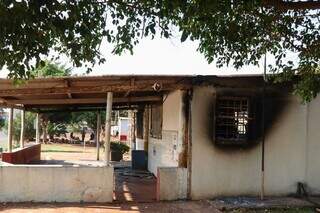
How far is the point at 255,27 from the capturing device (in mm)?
10789

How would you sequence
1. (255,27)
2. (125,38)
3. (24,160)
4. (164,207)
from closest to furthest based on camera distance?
(125,38)
(255,27)
(164,207)
(24,160)

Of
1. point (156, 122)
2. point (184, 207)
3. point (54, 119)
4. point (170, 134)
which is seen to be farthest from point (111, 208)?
point (54, 119)

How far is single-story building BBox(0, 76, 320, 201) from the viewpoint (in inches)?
543

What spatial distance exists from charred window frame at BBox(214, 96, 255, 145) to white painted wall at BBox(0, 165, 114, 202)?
320 cm

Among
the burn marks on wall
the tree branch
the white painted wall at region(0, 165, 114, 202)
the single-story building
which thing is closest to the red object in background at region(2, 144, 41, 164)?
the single-story building

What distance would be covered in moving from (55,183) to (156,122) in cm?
758

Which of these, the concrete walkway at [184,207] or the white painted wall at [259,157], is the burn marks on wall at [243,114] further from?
the concrete walkway at [184,207]

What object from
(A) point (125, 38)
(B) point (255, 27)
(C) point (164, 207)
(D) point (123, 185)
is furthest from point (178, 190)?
(A) point (125, 38)

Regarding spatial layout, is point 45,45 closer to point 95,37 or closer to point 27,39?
point 27,39

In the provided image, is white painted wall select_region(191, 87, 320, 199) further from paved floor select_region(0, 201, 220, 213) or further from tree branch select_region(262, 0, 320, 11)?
tree branch select_region(262, 0, 320, 11)

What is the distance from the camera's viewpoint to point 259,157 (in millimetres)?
14414

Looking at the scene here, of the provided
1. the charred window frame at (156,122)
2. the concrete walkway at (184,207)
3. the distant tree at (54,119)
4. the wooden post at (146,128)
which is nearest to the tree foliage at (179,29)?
the concrete walkway at (184,207)

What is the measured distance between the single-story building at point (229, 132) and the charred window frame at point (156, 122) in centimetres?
376

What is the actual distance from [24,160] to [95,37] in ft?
43.6
